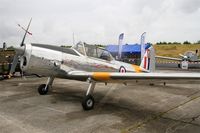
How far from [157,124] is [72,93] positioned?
484 centimetres

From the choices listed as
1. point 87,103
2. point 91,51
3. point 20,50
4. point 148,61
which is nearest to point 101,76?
point 87,103

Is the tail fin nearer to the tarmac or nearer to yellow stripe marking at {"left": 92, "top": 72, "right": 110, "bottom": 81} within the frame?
the tarmac

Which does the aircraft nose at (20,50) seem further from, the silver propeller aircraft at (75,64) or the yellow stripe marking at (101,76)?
the yellow stripe marking at (101,76)

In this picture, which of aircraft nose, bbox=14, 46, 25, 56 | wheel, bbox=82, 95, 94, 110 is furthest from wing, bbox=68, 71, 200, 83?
aircraft nose, bbox=14, 46, 25, 56

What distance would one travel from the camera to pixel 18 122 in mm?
5695

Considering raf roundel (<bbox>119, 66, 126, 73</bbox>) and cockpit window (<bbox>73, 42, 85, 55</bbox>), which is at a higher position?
cockpit window (<bbox>73, 42, 85, 55</bbox>)

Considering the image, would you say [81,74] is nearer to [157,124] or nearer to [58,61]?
[58,61]

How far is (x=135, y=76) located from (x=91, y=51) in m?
2.63

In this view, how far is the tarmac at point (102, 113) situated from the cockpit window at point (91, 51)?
1.63 metres

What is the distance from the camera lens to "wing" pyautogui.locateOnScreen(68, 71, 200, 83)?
565 centimetres

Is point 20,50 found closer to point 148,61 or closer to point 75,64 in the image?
point 75,64

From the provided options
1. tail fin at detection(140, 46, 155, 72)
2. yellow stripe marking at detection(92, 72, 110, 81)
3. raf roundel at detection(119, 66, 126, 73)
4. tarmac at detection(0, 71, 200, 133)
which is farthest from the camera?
tail fin at detection(140, 46, 155, 72)

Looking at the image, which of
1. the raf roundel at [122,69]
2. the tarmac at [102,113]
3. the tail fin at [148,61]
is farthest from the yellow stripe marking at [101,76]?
the tail fin at [148,61]

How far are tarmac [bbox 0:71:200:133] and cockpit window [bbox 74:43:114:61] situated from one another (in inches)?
64.1
